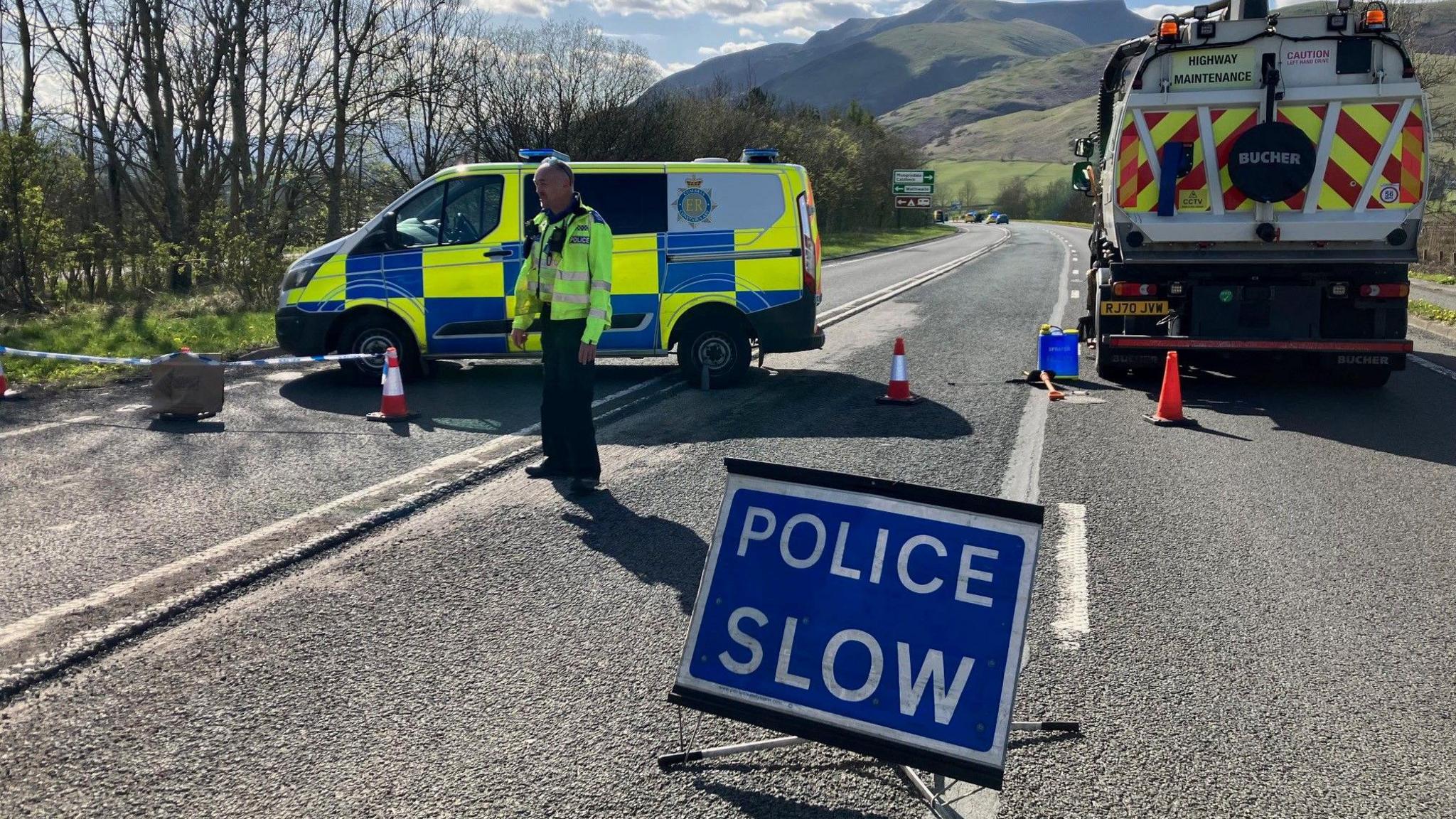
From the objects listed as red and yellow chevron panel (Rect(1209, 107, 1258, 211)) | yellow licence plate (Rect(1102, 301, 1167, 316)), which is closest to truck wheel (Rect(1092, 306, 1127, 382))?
yellow licence plate (Rect(1102, 301, 1167, 316))

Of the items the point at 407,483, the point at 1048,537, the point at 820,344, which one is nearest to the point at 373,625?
the point at 407,483

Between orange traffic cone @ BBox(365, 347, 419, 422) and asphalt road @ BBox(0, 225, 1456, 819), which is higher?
orange traffic cone @ BBox(365, 347, 419, 422)

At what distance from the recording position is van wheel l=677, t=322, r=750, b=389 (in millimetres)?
10430

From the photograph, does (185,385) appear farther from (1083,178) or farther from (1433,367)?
(1433,367)

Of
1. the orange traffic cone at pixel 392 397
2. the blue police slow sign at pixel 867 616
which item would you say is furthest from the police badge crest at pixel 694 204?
the blue police slow sign at pixel 867 616

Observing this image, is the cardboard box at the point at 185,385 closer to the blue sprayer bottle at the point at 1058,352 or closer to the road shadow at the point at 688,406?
the road shadow at the point at 688,406

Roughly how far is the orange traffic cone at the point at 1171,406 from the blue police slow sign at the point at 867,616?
6333mm

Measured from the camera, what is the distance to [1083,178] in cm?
1316

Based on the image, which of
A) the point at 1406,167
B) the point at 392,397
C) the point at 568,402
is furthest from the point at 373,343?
the point at 1406,167

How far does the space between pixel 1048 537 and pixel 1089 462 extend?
1.94 meters

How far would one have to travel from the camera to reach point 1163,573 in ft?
16.7

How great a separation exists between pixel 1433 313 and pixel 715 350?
12.5 m

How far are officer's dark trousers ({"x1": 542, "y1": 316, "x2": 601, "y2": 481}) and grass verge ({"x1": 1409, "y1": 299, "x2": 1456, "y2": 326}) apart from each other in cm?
1380

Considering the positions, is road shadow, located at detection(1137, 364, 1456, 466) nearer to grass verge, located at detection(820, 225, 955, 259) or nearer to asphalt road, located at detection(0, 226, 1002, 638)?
asphalt road, located at detection(0, 226, 1002, 638)
